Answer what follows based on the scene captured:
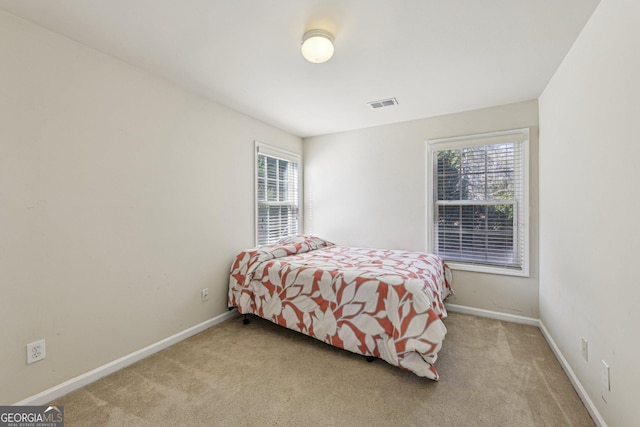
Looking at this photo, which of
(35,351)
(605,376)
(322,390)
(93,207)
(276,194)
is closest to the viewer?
(605,376)

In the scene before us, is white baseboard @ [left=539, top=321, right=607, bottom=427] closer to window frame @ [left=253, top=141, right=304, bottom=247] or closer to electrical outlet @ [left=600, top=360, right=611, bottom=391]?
electrical outlet @ [left=600, top=360, right=611, bottom=391]

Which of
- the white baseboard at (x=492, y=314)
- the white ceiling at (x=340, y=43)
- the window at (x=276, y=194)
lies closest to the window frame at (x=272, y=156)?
the window at (x=276, y=194)

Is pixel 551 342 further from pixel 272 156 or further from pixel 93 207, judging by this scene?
pixel 93 207

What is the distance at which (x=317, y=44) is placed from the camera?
1797 millimetres

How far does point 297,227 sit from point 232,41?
284 centimetres

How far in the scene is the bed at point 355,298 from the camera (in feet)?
6.48

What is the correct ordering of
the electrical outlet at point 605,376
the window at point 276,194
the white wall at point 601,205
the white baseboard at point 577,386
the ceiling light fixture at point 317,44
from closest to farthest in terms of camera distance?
the white wall at point 601,205 → the electrical outlet at point 605,376 → the white baseboard at point 577,386 → the ceiling light fixture at point 317,44 → the window at point 276,194

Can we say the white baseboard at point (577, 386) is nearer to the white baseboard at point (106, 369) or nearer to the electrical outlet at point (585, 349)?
the electrical outlet at point (585, 349)

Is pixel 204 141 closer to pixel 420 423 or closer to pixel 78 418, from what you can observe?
pixel 78 418

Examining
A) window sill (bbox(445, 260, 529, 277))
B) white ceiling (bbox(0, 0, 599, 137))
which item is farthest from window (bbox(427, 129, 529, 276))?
white ceiling (bbox(0, 0, 599, 137))

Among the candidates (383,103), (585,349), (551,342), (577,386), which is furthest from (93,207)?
(551,342)

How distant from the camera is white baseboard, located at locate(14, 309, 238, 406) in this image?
5.71ft

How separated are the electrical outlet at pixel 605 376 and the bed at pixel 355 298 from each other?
0.80m

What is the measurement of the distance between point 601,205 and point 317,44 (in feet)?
6.41
